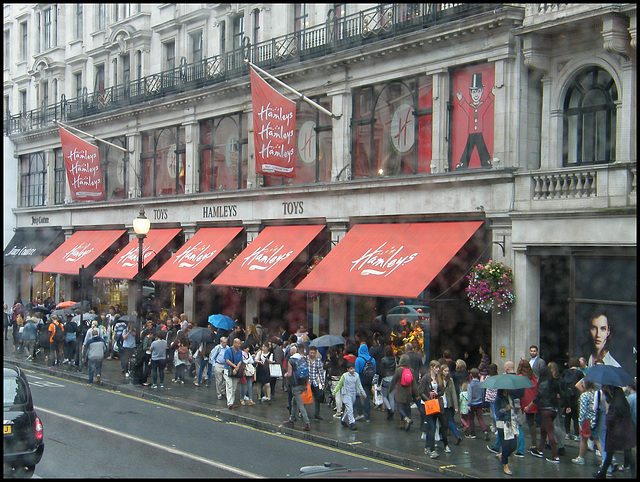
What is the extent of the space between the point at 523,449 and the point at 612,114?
820 centimetres

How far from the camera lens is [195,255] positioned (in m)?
27.9

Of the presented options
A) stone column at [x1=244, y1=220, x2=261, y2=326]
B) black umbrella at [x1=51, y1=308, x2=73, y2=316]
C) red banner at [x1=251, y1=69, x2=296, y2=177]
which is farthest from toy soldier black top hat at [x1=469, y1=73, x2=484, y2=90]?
black umbrella at [x1=51, y1=308, x2=73, y2=316]

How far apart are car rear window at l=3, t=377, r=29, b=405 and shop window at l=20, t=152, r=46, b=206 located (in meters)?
31.6

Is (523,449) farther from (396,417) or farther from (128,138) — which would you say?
(128,138)

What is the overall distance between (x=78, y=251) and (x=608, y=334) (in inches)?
1025

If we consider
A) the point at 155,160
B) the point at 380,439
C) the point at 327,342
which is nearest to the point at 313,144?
the point at 327,342

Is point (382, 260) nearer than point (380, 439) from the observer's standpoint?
No

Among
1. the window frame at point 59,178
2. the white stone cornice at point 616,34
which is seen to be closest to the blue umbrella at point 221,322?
the white stone cornice at point 616,34

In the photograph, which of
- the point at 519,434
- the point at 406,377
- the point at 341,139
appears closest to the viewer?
the point at 519,434

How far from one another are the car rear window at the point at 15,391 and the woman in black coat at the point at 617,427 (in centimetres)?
884

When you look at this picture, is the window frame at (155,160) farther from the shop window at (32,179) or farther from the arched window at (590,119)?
the arched window at (590,119)

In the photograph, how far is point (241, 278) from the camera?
24438mm

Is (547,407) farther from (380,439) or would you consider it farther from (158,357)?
(158,357)

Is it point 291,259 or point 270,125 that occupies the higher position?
point 270,125
